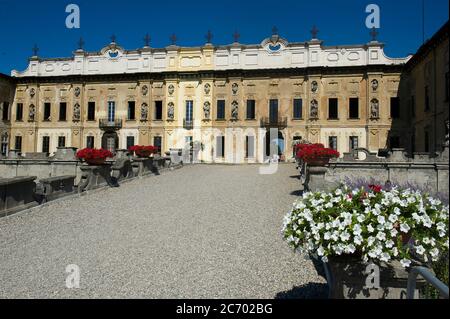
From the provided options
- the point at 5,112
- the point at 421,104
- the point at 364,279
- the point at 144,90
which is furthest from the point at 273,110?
the point at 364,279

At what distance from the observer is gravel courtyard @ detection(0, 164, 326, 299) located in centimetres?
423

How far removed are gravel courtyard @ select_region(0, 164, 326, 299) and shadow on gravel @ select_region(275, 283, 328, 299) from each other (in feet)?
0.04

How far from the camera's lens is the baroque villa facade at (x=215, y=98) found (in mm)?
28906

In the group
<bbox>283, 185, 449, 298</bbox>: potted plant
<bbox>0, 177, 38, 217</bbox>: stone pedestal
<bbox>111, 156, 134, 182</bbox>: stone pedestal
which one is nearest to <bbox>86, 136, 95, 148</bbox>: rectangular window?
<bbox>111, 156, 134, 182</bbox>: stone pedestal

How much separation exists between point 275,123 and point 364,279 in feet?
88.8

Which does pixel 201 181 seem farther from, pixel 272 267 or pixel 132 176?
pixel 272 267

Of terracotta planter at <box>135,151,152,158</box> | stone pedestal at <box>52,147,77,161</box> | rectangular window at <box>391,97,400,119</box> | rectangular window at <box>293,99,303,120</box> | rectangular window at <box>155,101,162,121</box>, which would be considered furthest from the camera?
rectangular window at <box>155,101,162,121</box>

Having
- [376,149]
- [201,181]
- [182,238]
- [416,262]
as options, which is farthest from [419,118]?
[416,262]

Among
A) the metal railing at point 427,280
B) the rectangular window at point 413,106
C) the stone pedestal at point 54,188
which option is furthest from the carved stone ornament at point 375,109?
the metal railing at point 427,280

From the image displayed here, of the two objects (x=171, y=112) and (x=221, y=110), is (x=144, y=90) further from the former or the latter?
(x=221, y=110)

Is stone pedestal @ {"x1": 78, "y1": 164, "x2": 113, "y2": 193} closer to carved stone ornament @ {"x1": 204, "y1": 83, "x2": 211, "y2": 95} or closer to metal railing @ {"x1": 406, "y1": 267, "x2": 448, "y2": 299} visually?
metal railing @ {"x1": 406, "y1": 267, "x2": 448, "y2": 299}

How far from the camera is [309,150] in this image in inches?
427

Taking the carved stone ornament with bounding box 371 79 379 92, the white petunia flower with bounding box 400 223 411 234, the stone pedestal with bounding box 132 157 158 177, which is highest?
the carved stone ornament with bounding box 371 79 379 92

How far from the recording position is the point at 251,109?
3048 cm
